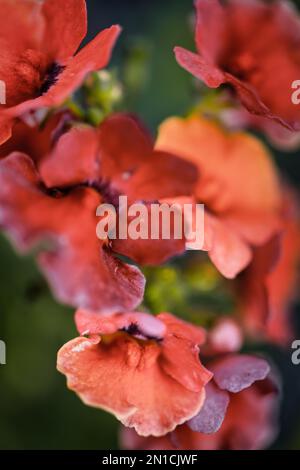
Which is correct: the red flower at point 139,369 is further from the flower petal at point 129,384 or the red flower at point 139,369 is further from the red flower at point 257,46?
the red flower at point 257,46

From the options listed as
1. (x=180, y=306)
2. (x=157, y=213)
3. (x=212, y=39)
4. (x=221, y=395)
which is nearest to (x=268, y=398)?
(x=221, y=395)

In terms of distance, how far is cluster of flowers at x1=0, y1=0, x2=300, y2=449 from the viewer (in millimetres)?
746

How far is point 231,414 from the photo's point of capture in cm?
108

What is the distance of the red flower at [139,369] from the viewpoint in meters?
0.84

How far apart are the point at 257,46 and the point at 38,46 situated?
1.14 feet

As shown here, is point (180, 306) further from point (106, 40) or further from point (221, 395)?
point (106, 40)

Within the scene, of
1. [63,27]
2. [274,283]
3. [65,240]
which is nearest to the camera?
[65,240]

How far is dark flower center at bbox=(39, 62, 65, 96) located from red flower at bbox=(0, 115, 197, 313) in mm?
62

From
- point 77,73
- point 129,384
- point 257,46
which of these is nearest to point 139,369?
point 129,384

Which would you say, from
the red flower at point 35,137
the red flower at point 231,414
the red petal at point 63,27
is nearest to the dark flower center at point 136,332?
the red flower at point 231,414

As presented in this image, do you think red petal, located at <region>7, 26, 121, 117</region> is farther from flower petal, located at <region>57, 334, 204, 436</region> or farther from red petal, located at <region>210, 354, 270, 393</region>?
red petal, located at <region>210, 354, 270, 393</region>

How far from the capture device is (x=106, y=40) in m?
0.79

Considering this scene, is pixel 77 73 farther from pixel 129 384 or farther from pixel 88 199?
pixel 129 384
